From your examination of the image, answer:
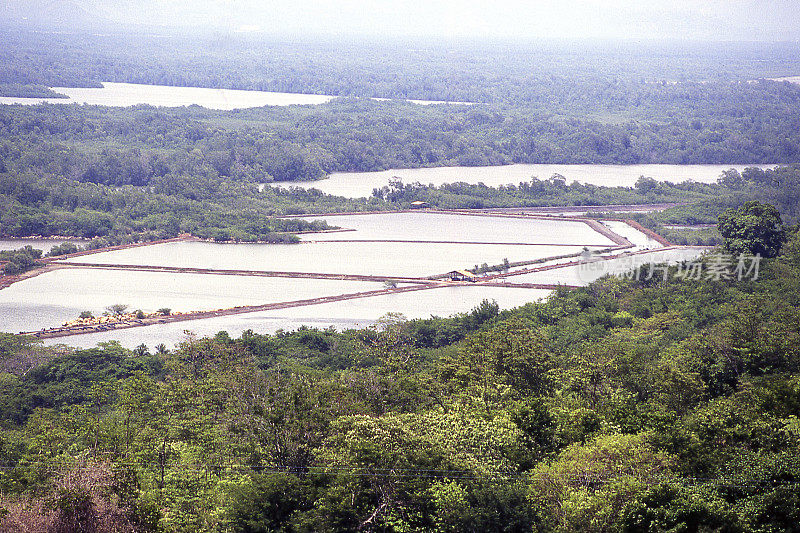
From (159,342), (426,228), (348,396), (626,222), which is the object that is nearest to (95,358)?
(159,342)

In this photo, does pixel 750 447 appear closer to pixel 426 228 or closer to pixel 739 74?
pixel 426 228

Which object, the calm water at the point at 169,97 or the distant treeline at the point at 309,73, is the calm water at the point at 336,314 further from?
the calm water at the point at 169,97

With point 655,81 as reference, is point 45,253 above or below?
below

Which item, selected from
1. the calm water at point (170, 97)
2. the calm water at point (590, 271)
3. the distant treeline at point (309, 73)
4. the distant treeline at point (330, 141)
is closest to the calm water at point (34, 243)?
the distant treeline at point (330, 141)

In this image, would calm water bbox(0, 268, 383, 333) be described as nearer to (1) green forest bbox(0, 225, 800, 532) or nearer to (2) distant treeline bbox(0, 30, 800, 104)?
(1) green forest bbox(0, 225, 800, 532)

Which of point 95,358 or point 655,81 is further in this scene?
point 655,81

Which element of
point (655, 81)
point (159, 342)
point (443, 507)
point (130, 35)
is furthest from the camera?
point (655, 81)

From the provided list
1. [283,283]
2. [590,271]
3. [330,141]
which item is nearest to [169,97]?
[330,141]

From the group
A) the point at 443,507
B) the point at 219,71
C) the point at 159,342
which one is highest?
the point at 219,71

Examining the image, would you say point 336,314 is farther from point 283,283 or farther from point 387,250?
point 387,250
